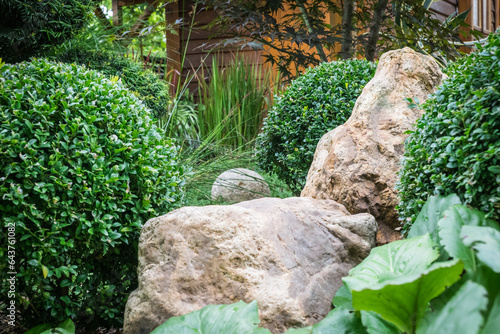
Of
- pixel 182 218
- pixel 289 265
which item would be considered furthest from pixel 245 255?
pixel 182 218

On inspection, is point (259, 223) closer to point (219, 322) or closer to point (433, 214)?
point (219, 322)

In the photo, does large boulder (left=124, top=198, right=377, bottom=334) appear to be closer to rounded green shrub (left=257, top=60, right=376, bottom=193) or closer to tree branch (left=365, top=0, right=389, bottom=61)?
rounded green shrub (left=257, top=60, right=376, bottom=193)

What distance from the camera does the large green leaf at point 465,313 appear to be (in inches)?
36.9

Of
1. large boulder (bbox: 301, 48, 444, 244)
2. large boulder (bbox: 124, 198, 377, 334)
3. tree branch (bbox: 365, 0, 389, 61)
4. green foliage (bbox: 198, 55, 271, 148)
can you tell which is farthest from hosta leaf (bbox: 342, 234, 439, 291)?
green foliage (bbox: 198, 55, 271, 148)

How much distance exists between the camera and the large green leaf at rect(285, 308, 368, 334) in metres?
1.45

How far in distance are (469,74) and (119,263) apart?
2.17m

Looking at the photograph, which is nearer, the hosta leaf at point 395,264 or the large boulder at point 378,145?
the hosta leaf at point 395,264

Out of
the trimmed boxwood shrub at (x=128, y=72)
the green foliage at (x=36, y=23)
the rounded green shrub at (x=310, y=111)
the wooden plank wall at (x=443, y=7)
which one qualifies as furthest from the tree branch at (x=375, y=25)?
the wooden plank wall at (x=443, y=7)

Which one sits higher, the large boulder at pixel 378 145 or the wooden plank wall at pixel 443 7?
the wooden plank wall at pixel 443 7

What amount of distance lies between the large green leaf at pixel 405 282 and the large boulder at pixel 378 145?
1068 mm

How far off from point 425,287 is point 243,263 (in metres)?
0.85

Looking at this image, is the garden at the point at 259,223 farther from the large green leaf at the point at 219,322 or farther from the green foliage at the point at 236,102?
the green foliage at the point at 236,102

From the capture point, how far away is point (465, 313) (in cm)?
96

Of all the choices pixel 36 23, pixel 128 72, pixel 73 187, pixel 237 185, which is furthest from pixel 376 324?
pixel 128 72
